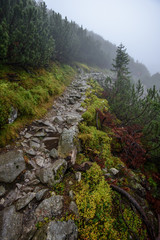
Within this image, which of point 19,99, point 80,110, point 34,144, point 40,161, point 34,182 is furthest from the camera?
point 80,110

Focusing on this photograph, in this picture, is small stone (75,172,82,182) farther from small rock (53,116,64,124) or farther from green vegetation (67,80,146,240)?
small rock (53,116,64,124)

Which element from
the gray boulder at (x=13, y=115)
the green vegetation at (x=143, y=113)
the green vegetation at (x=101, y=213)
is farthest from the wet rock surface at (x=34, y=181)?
the green vegetation at (x=143, y=113)

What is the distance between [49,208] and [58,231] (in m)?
0.62

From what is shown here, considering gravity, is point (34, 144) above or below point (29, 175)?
above

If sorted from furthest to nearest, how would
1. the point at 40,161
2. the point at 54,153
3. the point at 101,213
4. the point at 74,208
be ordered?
the point at 54,153 < the point at 40,161 < the point at 101,213 < the point at 74,208

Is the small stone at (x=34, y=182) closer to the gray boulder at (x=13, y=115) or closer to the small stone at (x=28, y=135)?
the small stone at (x=28, y=135)

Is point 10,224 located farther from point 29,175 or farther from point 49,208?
point 29,175

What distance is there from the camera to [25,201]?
10.5ft

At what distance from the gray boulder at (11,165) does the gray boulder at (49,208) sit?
1235 mm

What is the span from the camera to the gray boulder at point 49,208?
10.2ft

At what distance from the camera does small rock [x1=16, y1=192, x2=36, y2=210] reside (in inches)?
122

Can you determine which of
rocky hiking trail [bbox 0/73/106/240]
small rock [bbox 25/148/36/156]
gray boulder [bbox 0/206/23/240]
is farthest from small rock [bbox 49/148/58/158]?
gray boulder [bbox 0/206/23/240]

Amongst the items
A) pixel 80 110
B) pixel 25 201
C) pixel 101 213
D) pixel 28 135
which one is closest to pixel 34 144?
pixel 28 135

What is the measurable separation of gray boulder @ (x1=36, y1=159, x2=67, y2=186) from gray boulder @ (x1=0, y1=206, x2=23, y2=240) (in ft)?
3.58
